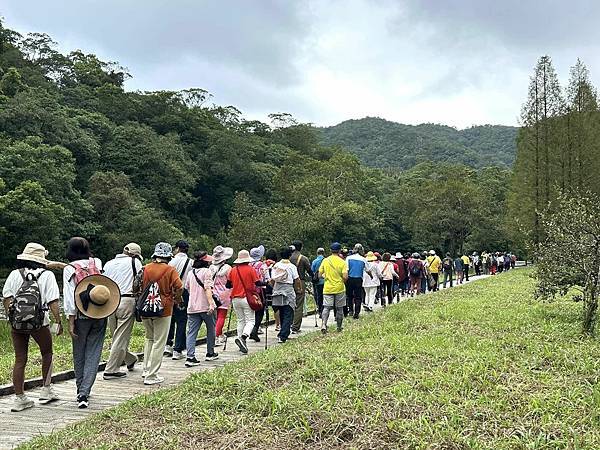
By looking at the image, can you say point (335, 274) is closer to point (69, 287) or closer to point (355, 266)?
point (355, 266)

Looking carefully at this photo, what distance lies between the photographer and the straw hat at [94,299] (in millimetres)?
6363

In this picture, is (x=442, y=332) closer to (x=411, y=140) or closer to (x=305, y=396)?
(x=305, y=396)

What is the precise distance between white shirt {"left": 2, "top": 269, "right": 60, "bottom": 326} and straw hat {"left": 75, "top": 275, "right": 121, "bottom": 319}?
257 mm

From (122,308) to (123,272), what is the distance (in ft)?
1.59

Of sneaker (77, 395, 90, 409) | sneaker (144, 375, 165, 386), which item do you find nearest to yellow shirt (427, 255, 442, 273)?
sneaker (144, 375, 165, 386)

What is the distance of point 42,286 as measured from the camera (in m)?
6.27

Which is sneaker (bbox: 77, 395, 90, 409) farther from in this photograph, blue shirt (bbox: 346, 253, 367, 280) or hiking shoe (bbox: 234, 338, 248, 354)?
blue shirt (bbox: 346, 253, 367, 280)

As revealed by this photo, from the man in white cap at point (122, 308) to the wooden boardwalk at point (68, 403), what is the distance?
240mm

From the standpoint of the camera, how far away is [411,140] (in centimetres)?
11456

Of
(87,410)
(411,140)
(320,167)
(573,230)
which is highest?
(411,140)

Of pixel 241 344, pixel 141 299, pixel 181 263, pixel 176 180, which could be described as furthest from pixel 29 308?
pixel 176 180

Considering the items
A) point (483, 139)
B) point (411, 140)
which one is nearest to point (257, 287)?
point (411, 140)

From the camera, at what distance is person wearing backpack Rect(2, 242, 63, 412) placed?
6.10m

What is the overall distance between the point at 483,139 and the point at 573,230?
11577cm
